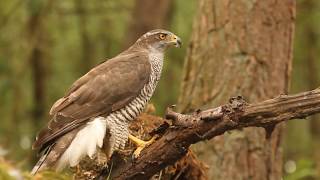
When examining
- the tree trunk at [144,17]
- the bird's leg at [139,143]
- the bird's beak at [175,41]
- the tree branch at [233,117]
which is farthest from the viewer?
the tree trunk at [144,17]

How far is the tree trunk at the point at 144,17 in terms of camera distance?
991 cm

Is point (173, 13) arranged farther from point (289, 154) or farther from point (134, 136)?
point (134, 136)

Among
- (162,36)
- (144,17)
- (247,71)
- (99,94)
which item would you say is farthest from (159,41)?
(144,17)

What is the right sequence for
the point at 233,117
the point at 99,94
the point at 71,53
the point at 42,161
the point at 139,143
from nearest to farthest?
the point at 233,117 → the point at 42,161 → the point at 139,143 → the point at 99,94 → the point at 71,53

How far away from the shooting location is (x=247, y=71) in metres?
6.93

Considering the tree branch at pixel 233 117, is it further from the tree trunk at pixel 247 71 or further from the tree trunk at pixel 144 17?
the tree trunk at pixel 144 17

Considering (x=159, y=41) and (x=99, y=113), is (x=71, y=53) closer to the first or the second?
(x=159, y=41)

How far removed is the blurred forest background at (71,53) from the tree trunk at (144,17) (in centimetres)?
14

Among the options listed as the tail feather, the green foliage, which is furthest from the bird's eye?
the green foliage

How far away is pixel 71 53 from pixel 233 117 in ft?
31.1

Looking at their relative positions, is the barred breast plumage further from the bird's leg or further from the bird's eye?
the bird's eye

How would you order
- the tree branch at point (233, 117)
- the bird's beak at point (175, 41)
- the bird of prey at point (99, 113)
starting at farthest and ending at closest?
the bird's beak at point (175, 41)
the bird of prey at point (99, 113)
the tree branch at point (233, 117)

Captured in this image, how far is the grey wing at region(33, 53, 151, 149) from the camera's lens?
17.2ft

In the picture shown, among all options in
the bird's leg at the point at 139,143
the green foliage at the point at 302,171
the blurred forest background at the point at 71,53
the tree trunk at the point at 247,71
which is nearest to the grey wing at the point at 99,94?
the bird's leg at the point at 139,143
